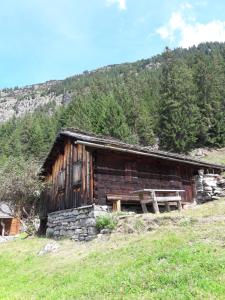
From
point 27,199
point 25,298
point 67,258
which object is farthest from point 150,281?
point 27,199

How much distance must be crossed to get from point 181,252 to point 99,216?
7.97m

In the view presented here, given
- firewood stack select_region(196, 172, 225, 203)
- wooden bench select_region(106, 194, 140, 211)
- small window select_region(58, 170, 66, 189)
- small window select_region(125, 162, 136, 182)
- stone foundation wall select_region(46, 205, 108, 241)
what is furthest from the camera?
firewood stack select_region(196, 172, 225, 203)

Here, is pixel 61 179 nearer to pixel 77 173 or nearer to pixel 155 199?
pixel 77 173

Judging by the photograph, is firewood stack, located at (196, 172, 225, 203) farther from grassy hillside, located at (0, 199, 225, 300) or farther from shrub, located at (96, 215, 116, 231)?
shrub, located at (96, 215, 116, 231)

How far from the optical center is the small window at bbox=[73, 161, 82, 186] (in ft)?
69.8

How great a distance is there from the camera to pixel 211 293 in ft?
27.1

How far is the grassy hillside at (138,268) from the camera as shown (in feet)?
30.3

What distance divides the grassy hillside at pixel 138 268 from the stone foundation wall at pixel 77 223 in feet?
4.42

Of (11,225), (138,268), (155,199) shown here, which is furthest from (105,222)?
(11,225)

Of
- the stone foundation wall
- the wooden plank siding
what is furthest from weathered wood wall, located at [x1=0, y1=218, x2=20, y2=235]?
the stone foundation wall

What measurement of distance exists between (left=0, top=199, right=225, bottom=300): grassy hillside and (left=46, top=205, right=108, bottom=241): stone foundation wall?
4.42 ft

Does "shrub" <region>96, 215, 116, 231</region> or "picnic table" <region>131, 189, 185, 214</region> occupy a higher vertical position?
"picnic table" <region>131, 189, 185, 214</region>

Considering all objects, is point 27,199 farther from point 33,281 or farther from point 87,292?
point 87,292

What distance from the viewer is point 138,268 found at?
10.9 meters
